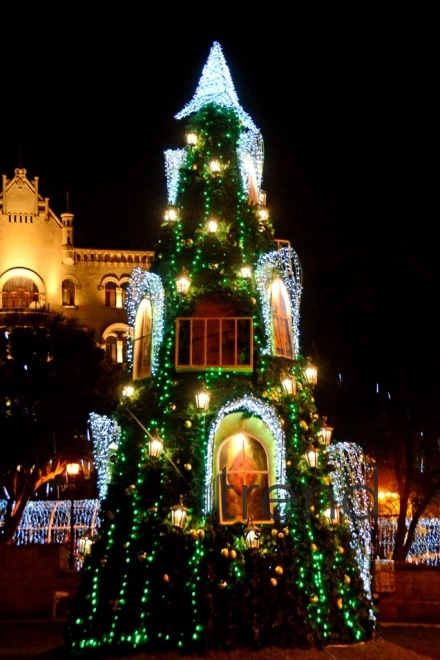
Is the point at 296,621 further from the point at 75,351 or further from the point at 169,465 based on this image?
the point at 75,351

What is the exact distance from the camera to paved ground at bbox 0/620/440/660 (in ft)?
39.3

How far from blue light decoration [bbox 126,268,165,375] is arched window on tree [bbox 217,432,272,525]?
1.97 meters

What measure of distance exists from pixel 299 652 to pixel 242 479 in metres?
2.82

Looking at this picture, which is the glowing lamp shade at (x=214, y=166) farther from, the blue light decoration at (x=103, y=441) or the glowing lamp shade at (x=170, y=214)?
the blue light decoration at (x=103, y=441)

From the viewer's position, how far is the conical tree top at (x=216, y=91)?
16.1 metres

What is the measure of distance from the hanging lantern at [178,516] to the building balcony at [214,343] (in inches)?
93.8

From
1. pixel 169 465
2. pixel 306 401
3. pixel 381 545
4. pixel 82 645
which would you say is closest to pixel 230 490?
pixel 169 465

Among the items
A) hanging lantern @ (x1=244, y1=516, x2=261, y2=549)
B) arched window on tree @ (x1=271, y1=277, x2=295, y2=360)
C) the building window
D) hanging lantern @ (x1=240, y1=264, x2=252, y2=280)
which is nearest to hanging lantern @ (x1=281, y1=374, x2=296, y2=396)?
arched window on tree @ (x1=271, y1=277, x2=295, y2=360)

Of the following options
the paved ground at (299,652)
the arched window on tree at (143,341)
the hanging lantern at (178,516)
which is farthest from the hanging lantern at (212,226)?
the paved ground at (299,652)

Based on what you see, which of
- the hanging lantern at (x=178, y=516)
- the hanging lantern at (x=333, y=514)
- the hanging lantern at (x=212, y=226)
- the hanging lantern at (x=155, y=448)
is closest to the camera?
the hanging lantern at (x=178, y=516)

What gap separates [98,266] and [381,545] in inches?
1065

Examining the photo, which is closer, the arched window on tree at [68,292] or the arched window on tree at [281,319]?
the arched window on tree at [281,319]

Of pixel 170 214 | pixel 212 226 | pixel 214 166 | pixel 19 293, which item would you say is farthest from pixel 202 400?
pixel 19 293

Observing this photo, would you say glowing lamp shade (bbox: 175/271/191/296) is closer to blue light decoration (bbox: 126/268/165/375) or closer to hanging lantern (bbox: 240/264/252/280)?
blue light decoration (bbox: 126/268/165/375)
